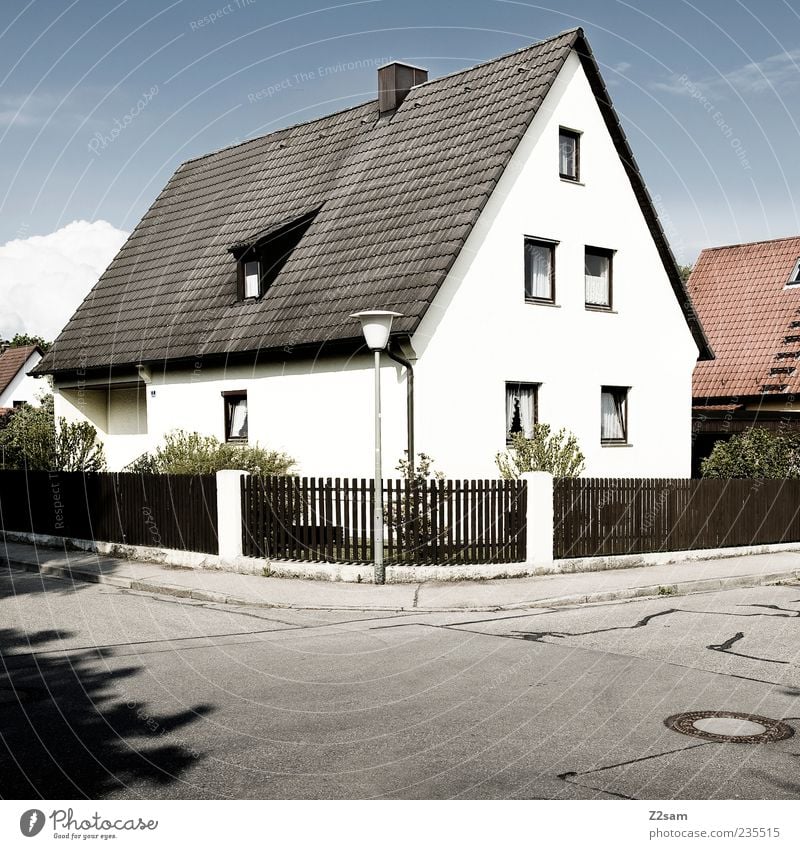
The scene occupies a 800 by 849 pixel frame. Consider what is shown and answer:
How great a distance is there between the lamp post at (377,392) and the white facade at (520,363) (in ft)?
11.5

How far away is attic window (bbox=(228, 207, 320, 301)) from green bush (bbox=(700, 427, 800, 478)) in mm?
10154

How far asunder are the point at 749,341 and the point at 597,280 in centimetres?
996

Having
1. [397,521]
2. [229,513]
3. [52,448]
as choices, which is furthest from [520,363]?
[52,448]

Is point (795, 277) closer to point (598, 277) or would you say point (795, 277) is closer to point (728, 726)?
point (598, 277)

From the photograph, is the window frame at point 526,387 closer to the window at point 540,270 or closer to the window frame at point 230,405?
the window at point 540,270

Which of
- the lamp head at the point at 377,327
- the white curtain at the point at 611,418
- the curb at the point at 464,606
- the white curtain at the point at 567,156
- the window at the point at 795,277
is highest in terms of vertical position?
the white curtain at the point at 567,156

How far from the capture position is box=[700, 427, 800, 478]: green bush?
2020 cm

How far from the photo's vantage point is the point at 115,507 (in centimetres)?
1748

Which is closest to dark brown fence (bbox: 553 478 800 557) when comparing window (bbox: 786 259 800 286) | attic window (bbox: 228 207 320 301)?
attic window (bbox: 228 207 320 301)

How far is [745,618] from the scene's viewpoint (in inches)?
432

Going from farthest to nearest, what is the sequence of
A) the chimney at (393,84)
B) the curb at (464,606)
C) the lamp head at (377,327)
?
the chimney at (393,84)
the lamp head at (377,327)
the curb at (464,606)

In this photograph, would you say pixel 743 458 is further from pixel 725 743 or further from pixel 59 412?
pixel 59 412

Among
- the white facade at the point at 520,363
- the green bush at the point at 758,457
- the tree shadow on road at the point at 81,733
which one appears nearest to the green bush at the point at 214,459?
the white facade at the point at 520,363

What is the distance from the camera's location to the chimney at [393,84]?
21969 mm
